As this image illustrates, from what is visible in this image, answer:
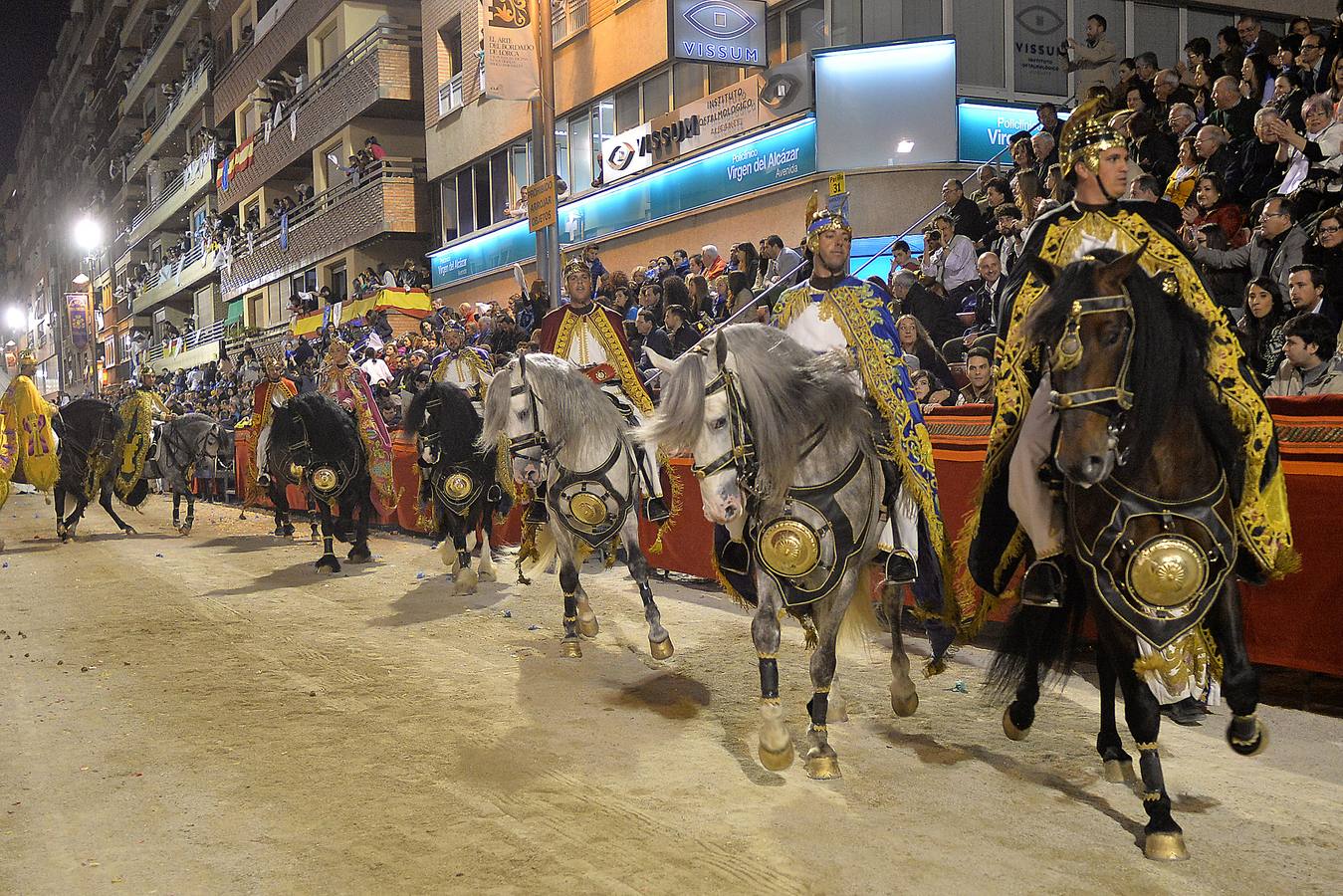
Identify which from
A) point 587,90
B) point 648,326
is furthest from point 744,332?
point 587,90

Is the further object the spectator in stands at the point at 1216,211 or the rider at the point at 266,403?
the rider at the point at 266,403

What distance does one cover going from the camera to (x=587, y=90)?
23.3 meters

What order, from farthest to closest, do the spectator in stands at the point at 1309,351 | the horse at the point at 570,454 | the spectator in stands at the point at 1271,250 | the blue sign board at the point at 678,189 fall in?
1. the blue sign board at the point at 678,189
2. the spectator in stands at the point at 1271,250
3. the horse at the point at 570,454
4. the spectator in stands at the point at 1309,351

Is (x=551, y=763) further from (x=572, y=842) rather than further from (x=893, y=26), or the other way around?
(x=893, y=26)

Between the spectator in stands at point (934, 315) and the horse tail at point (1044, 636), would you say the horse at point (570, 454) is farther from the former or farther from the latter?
the spectator in stands at point (934, 315)

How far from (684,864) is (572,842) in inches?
19.5

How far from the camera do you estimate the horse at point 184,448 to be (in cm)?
1970

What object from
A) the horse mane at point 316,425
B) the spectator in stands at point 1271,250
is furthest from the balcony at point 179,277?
the spectator in stands at point 1271,250

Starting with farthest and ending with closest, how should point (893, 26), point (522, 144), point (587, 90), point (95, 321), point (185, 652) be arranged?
point (95, 321) → point (522, 144) → point (587, 90) → point (893, 26) → point (185, 652)

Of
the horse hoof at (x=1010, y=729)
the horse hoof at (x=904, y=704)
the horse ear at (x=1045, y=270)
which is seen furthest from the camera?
the horse hoof at (x=904, y=704)

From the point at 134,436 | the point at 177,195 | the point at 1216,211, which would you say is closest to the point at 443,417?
the point at 1216,211

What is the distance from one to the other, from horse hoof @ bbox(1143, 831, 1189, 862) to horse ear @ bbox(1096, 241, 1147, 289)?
1980 mm

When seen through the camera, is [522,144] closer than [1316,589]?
No

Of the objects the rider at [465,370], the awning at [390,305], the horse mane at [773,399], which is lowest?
the horse mane at [773,399]
